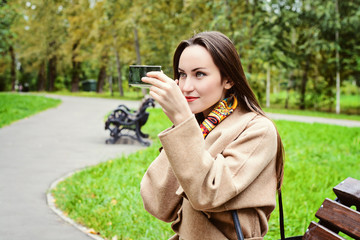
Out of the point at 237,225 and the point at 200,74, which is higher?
the point at 200,74

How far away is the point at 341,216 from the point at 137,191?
3785mm

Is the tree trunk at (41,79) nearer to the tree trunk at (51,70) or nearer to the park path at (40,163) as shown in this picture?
the tree trunk at (51,70)

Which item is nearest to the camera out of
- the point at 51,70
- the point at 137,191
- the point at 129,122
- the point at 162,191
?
the point at 162,191

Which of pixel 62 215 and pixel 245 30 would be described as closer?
pixel 62 215

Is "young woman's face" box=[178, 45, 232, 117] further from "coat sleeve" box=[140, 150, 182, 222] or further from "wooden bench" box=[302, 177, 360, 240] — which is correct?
"wooden bench" box=[302, 177, 360, 240]

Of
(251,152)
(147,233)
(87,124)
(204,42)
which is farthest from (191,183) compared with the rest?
(87,124)

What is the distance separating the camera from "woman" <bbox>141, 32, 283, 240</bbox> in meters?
1.35

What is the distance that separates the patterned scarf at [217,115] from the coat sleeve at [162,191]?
0.24 m

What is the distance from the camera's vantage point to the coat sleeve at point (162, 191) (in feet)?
5.54

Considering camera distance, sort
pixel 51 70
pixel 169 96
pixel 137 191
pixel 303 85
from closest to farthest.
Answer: pixel 169 96 → pixel 137 191 → pixel 303 85 → pixel 51 70

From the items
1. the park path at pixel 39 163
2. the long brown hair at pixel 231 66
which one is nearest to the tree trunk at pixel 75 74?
the park path at pixel 39 163

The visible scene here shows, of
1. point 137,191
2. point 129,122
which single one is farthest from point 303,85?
point 137,191

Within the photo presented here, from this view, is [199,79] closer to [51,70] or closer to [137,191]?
[137,191]

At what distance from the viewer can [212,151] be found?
1.50 metres
